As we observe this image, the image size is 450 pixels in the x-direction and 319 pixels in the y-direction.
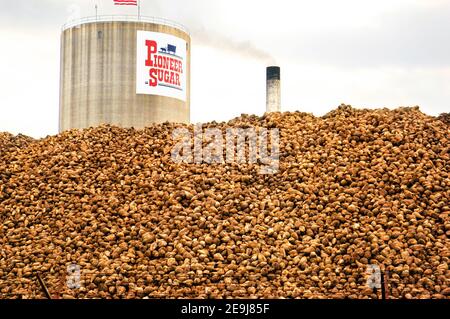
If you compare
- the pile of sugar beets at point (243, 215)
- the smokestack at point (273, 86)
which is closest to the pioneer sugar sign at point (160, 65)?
the smokestack at point (273, 86)

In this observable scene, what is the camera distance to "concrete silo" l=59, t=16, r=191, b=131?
30.4 m

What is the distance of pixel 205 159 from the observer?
694 inches

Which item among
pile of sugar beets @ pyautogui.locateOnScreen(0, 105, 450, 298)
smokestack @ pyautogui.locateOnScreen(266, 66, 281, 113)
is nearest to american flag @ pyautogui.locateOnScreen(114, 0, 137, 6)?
smokestack @ pyautogui.locateOnScreen(266, 66, 281, 113)

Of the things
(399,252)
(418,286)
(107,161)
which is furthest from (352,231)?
(107,161)

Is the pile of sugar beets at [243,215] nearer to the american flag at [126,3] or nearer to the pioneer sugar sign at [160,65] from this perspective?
the pioneer sugar sign at [160,65]

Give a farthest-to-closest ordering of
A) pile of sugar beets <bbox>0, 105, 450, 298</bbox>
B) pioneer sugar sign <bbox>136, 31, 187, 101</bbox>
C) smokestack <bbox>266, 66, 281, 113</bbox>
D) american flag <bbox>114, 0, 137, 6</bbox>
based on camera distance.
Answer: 1. smokestack <bbox>266, 66, 281, 113</bbox>
2. pioneer sugar sign <bbox>136, 31, 187, 101</bbox>
3. american flag <bbox>114, 0, 137, 6</bbox>
4. pile of sugar beets <bbox>0, 105, 450, 298</bbox>

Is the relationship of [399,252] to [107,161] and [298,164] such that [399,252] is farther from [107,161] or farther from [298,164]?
[107,161]

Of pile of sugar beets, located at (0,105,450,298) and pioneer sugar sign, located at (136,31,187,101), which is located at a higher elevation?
pioneer sugar sign, located at (136,31,187,101)

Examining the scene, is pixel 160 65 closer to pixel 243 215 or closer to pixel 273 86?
pixel 273 86

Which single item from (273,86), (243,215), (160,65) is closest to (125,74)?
(160,65)

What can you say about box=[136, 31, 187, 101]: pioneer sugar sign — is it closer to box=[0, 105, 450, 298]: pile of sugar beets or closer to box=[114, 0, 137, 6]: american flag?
box=[114, 0, 137, 6]: american flag

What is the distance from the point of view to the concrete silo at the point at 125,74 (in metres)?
30.4

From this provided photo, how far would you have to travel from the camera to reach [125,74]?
30.5m
